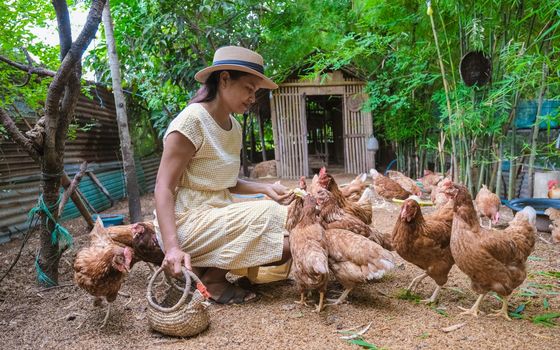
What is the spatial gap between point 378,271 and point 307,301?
643 millimetres

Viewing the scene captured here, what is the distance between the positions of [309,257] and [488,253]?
1275 mm

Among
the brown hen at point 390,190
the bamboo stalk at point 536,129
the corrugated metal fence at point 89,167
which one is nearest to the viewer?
the bamboo stalk at point 536,129

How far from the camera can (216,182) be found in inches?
104

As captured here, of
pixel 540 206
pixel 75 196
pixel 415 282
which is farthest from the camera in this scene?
pixel 540 206

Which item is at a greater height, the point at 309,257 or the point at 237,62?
the point at 237,62

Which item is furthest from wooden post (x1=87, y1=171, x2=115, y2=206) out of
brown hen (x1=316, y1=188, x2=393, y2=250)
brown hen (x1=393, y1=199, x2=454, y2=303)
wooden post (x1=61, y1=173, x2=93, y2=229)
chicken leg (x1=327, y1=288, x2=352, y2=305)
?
brown hen (x1=393, y1=199, x2=454, y2=303)

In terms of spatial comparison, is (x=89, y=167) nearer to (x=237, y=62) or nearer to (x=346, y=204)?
(x=346, y=204)

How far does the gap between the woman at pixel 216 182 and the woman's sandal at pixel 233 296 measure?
0.02 m

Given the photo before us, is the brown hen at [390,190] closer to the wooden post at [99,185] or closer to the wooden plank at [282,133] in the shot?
the wooden plank at [282,133]

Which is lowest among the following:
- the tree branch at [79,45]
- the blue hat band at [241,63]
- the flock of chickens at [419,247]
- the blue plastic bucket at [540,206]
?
the blue plastic bucket at [540,206]

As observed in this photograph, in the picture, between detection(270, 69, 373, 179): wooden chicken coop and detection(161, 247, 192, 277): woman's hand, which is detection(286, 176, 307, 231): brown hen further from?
detection(270, 69, 373, 179): wooden chicken coop

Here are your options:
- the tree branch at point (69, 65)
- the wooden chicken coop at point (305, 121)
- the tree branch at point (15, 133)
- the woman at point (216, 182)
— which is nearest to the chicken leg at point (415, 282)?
the woman at point (216, 182)

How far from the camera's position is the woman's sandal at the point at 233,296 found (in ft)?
9.12

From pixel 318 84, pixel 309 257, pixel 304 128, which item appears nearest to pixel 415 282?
pixel 309 257
